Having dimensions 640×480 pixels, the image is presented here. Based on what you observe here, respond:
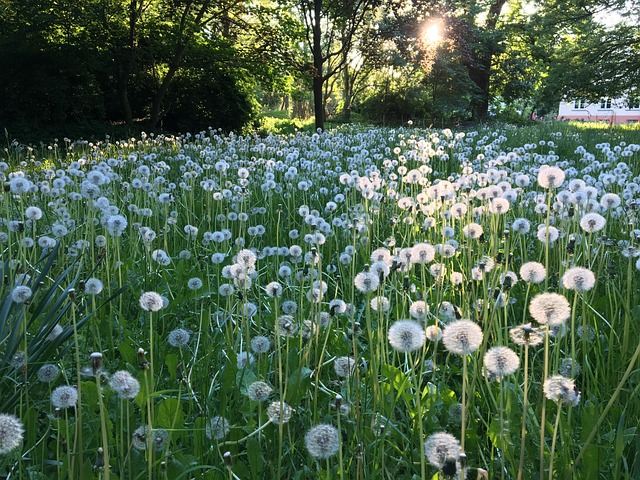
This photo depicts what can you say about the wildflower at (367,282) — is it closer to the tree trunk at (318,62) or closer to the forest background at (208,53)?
the forest background at (208,53)

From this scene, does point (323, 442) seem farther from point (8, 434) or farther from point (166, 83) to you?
point (166, 83)

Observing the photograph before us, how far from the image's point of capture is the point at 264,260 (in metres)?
3.78

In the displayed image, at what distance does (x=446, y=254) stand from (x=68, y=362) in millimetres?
1737

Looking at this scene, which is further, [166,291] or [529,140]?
[529,140]

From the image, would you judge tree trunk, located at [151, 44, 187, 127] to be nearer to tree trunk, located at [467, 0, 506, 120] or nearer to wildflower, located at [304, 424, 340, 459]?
tree trunk, located at [467, 0, 506, 120]

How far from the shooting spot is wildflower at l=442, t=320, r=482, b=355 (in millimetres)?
1200

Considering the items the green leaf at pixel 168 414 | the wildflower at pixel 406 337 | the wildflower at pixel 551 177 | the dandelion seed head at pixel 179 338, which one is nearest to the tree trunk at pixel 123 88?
the dandelion seed head at pixel 179 338

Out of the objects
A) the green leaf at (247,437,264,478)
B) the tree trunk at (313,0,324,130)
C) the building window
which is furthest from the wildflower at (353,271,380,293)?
the building window

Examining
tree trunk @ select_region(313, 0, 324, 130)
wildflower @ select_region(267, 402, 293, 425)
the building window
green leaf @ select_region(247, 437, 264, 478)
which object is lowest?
green leaf @ select_region(247, 437, 264, 478)

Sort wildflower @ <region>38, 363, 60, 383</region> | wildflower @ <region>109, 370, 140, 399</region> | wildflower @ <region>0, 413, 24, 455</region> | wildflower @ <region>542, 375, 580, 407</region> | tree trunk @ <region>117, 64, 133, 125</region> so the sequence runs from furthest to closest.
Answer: tree trunk @ <region>117, 64, 133, 125</region>, wildflower @ <region>38, 363, 60, 383</region>, wildflower @ <region>109, 370, 140, 399</region>, wildflower @ <region>542, 375, 580, 407</region>, wildflower @ <region>0, 413, 24, 455</region>

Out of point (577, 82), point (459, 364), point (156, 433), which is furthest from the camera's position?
point (577, 82)

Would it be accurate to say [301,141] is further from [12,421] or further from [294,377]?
[12,421]

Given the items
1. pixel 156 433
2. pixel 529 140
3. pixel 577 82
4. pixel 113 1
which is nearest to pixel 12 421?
pixel 156 433

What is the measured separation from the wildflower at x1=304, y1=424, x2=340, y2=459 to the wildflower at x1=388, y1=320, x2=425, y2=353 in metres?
0.26
